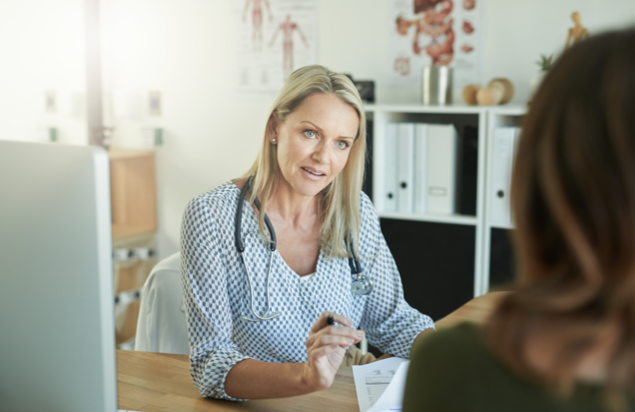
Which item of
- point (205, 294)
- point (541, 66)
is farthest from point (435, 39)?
point (205, 294)

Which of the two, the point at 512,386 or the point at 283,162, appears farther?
the point at 283,162

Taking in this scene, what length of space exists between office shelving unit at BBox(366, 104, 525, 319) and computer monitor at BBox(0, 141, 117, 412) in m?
1.91

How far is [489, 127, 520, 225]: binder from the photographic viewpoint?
232 centimetres

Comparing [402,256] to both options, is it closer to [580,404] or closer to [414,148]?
[414,148]

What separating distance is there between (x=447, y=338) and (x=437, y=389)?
0.05 meters

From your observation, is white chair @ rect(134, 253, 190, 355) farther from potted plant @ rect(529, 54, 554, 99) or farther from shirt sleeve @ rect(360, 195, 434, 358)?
potted plant @ rect(529, 54, 554, 99)

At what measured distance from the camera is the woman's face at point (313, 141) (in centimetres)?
151

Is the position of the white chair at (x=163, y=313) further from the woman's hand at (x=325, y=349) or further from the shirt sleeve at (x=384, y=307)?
the woman's hand at (x=325, y=349)

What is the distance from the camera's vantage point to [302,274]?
1505 mm

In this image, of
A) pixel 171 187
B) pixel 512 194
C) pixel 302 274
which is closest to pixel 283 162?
pixel 302 274

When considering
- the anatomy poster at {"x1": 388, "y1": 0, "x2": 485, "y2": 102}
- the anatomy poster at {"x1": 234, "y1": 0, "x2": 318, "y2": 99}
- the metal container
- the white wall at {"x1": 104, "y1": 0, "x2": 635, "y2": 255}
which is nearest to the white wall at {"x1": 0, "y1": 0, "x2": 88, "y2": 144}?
the white wall at {"x1": 104, "y1": 0, "x2": 635, "y2": 255}

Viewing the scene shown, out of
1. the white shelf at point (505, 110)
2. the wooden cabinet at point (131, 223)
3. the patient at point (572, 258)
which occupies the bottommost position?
the wooden cabinet at point (131, 223)

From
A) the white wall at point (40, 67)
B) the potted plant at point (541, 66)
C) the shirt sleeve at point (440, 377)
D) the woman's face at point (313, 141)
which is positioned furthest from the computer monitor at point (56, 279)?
the white wall at point (40, 67)

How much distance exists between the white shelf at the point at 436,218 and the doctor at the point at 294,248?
0.86 meters
